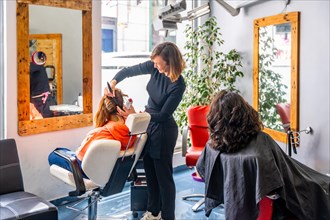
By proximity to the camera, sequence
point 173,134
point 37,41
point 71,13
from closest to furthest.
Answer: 1. point 173,134
2. point 37,41
3. point 71,13

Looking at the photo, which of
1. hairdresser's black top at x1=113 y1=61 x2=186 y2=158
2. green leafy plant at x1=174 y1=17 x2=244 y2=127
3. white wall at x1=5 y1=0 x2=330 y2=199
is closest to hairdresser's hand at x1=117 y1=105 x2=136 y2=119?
hairdresser's black top at x1=113 y1=61 x2=186 y2=158

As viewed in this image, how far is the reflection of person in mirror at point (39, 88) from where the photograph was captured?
315 centimetres

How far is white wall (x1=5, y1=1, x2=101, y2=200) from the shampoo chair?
618 millimetres

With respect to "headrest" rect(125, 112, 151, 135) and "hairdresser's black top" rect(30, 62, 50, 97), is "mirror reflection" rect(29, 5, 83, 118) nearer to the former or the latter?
"hairdresser's black top" rect(30, 62, 50, 97)

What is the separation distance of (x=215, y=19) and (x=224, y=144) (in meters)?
2.99

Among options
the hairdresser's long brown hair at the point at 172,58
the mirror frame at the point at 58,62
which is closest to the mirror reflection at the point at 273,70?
the hairdresser's long brown hair at the point at 172,58

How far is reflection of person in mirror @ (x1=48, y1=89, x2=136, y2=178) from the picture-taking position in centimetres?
265

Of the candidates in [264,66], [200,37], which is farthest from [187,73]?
[264,66]

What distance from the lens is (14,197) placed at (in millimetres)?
2641

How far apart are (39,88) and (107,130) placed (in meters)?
0.95

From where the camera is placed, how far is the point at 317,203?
200 centimetres

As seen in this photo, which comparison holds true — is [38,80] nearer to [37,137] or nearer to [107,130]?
[37,137]

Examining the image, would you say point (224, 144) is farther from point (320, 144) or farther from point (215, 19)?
point (215, 19)

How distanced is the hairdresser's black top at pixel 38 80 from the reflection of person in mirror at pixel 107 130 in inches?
29.1
